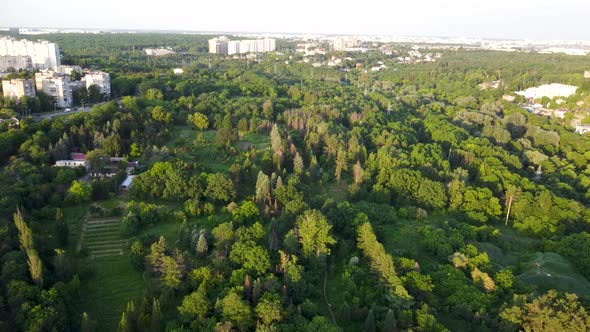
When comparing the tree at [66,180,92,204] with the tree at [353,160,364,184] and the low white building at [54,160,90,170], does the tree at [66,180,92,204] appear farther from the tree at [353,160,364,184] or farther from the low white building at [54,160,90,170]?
the tree at [353,160,364,184]

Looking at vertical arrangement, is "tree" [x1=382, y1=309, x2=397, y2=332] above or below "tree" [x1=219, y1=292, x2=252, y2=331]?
below

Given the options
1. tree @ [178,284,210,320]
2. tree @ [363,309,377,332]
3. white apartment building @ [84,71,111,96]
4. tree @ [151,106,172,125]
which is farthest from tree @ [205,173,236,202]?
white apartment building @ [84,71,111,96]

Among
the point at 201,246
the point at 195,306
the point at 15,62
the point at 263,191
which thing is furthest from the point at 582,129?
the point at 15,62

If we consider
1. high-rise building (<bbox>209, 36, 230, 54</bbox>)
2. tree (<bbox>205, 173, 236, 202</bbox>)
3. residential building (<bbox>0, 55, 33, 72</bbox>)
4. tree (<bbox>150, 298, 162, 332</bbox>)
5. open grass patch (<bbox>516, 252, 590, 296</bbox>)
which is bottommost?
open grass patch (<bbox>516, 252, 590, 296</bbox>)

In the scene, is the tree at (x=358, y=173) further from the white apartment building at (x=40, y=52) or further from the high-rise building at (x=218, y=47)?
the high-rise building at (x=218, y=47)

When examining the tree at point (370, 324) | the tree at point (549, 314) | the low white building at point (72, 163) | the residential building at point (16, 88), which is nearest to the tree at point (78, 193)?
the low white building at point (72, 163)

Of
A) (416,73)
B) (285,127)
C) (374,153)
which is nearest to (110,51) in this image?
(416,73)

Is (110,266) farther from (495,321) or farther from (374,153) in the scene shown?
(374,153)

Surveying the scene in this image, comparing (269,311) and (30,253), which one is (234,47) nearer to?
(30,253)
